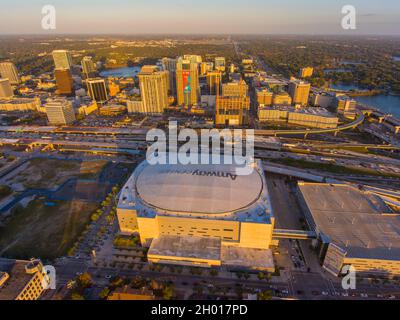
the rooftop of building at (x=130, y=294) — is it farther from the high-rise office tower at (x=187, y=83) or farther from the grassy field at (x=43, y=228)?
the high-rise office tower at (x=187, y=83)

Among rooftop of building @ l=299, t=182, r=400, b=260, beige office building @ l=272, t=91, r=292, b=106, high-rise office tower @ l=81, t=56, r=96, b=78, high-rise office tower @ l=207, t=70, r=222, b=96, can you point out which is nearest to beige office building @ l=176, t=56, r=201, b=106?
high-rise office tower @ l=207, t=70, r=222, b=96

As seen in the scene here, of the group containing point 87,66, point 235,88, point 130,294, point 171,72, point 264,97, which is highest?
point 87,66

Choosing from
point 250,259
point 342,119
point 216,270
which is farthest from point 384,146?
point 216,270

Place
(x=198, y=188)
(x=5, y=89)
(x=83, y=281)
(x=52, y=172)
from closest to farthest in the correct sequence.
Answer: (x=83, y=281)
(x=198, y=188)
(x=52, y=172)
(x=5, y=89)

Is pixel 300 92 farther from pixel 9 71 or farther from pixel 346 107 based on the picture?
pixel 9 71

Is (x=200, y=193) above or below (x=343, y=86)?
above

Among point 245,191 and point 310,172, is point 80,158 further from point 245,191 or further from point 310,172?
point 310,172

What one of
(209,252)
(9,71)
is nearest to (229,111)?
(209,252)
